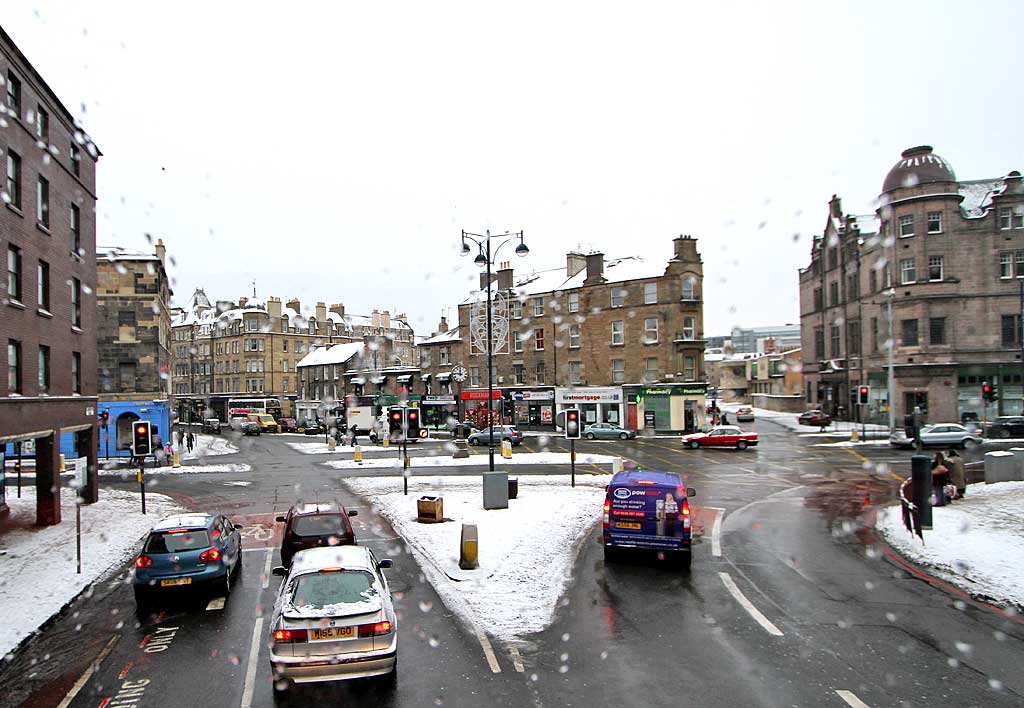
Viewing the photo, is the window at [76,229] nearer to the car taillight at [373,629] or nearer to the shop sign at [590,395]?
the car taillight at [373,629]

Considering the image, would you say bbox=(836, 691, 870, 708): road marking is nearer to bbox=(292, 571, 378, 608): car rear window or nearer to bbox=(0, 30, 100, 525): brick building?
bbox=(292, 571, 378, 608): car rear window

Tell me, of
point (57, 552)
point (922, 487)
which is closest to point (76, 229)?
point (57, 552)

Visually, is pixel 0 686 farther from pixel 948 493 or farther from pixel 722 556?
pixel 948 493

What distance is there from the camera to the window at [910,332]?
171 ft

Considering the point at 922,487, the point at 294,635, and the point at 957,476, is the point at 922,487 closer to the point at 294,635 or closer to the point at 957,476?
the point at 957,476

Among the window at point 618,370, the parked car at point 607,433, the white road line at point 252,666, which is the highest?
the window at point 618,370

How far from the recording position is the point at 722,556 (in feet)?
50.9

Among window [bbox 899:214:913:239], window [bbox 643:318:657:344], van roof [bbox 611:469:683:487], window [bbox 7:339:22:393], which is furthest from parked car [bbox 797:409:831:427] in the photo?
window [bbox 7:339:22:393]

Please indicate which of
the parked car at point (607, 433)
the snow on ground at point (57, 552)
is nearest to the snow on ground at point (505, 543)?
the snow on ground at point (57, 552)

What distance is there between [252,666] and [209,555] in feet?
12.0

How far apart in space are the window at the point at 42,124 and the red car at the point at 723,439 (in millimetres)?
35713

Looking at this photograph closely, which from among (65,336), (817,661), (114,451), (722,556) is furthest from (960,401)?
(114,451)

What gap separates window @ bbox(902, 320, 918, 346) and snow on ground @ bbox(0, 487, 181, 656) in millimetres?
49576

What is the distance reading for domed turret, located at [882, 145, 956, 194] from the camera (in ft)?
172
